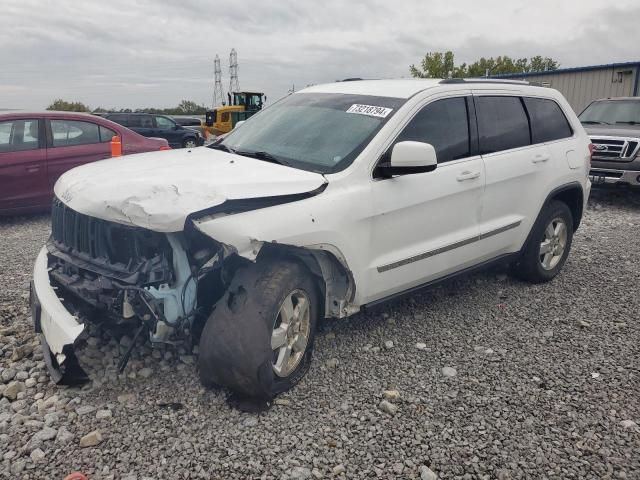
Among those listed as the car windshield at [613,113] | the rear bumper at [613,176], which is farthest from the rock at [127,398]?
the car windshield at [613,113]

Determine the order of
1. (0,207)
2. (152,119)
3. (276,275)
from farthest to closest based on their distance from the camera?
(152,119), (0,207), (276,275)

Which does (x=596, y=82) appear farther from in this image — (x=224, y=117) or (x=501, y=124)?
(x=501, y=124)

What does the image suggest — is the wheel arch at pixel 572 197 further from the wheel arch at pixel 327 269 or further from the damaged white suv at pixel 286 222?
the wheel arch at pixel 327 269

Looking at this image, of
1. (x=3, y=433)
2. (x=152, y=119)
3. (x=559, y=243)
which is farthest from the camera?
(x=152, y=119)

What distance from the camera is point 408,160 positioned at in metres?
3.42

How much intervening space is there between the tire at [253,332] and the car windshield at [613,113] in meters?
9.62

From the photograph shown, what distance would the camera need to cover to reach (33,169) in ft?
23.9

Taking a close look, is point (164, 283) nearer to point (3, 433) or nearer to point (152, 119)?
point (3, 433)

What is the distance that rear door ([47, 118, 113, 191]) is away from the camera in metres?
7.46

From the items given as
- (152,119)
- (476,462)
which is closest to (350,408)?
(476,462)

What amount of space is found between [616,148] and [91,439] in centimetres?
934

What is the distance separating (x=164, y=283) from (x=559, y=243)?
152 inches

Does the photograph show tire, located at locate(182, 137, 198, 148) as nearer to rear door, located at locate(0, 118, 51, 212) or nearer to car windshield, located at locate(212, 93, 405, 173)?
rear door, located at locate(0, 118, 51, 212)

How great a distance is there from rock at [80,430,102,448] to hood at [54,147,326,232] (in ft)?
3.49
